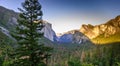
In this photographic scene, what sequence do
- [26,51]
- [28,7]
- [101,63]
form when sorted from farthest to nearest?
[101,63] < [28,7] < [26,51]

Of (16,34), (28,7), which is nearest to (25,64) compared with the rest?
(16,34)

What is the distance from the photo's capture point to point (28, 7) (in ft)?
112

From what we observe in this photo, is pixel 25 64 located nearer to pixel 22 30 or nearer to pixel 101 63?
pixel 22 30

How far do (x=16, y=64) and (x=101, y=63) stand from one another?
126 meters

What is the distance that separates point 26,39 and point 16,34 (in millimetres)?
1641

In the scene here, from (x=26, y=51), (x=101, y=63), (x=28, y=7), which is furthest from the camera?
(x=101, y=63)

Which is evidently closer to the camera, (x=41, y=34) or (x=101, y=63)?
(x=41, y=34)

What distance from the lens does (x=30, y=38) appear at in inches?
1281

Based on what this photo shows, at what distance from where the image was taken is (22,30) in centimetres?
3266

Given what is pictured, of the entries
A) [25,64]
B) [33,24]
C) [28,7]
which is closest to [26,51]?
[25,64]

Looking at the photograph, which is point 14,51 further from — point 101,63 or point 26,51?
point 101,63

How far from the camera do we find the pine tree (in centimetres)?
3206

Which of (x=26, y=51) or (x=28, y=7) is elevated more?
(x=28, y=7)

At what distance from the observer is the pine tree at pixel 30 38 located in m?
32.1
